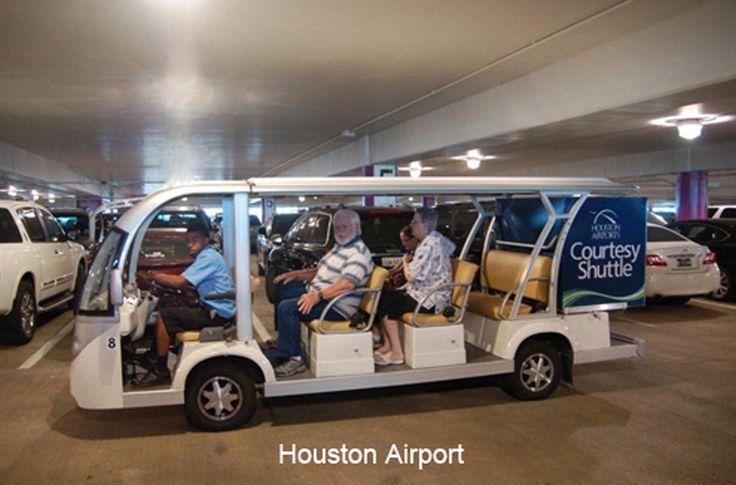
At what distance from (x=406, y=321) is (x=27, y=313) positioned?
601cm

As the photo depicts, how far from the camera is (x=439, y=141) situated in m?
13.1

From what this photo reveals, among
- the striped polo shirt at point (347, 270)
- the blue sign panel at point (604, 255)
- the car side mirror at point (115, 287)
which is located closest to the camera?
the car side mirror at point (115, 287)

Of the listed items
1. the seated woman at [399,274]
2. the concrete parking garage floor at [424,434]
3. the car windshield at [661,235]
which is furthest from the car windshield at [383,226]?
the car windshield at [661,235]

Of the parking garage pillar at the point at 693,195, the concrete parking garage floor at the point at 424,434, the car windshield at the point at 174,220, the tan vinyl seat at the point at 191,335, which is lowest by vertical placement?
the concrete parking garage floor at the point at 424,434

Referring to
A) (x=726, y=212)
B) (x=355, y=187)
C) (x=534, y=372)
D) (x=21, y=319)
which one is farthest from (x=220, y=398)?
(x=726, y=212)

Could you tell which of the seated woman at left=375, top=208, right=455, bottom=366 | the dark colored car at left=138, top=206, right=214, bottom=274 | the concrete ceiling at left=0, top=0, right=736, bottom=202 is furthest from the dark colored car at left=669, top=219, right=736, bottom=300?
the dark colored car at left=138, top=206, right=214, bottom=274

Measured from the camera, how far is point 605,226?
235 inches

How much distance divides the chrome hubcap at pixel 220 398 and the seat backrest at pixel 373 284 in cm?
140

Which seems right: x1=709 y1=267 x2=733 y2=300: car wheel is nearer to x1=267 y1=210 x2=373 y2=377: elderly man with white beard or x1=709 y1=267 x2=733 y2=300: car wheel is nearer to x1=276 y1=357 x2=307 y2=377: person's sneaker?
x1=267 y1=210 x2=373 y2=377: elderly man with white beard

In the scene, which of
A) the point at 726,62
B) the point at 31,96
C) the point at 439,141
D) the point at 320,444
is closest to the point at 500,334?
the point at 320,444

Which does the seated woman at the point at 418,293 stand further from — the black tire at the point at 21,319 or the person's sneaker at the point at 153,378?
the black tire at the point at 21,319

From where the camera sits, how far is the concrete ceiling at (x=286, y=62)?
670 centimetres

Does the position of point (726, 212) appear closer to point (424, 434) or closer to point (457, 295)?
point (457, 295)

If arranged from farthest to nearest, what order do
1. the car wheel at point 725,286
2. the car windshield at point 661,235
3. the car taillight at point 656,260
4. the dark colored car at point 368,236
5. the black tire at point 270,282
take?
the black tire at point 270,282 → the car wheel at point 725,286 → the car windshield at point 661,235 → the car taillight at point 656,260 → the dark colored car at point 368,236
